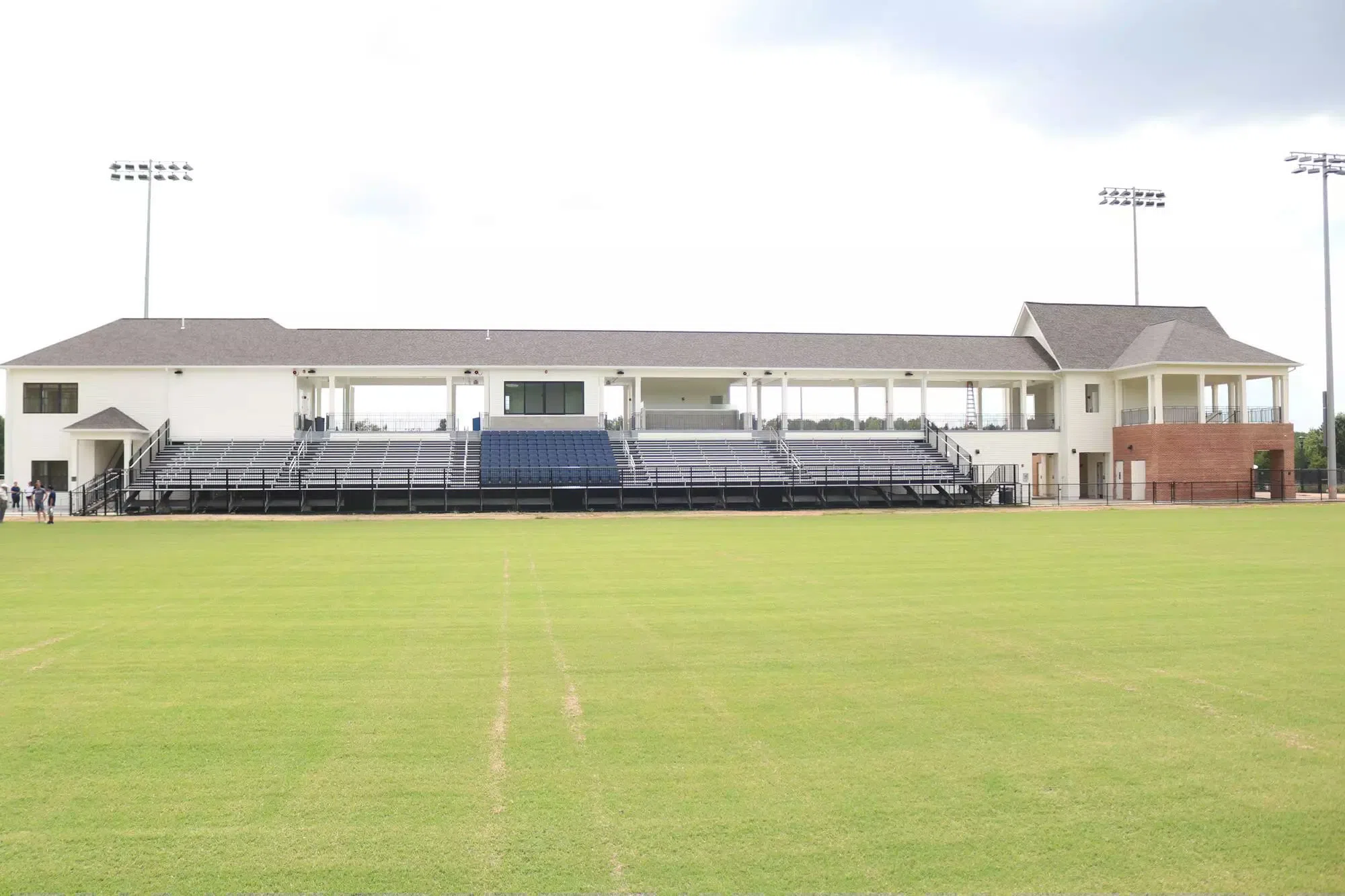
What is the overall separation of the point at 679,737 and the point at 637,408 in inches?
1590

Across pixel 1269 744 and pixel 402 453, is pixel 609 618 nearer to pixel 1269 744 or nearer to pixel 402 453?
pixel 1269 744

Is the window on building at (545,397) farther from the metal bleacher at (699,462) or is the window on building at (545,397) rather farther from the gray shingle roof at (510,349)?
the metal bleacher at (699,462)

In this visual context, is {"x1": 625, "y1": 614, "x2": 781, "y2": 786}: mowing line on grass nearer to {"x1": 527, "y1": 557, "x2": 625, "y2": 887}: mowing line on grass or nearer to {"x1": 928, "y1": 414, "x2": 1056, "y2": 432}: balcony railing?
{"x1": 527, "y1": 557, "x2": 625, "y2": 887}: mowing line on grass

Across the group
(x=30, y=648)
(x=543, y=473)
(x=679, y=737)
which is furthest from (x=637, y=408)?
(x=679, y=737)

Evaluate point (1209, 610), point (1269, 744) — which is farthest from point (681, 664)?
point (1209, 610)

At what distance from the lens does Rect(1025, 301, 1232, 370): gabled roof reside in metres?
47.6

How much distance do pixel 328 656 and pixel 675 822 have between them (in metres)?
4.91

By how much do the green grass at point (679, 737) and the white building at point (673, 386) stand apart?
32160 millimetres

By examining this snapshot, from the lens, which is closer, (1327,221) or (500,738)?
(500,738)

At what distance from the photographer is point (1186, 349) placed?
1763 inches

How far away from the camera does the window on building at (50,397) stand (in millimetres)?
42719

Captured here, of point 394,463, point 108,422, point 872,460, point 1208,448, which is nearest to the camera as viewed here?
point 394,463

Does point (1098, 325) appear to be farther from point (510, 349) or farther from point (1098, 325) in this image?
point (510, 349)

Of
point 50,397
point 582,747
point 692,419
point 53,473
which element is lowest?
point 582,747
